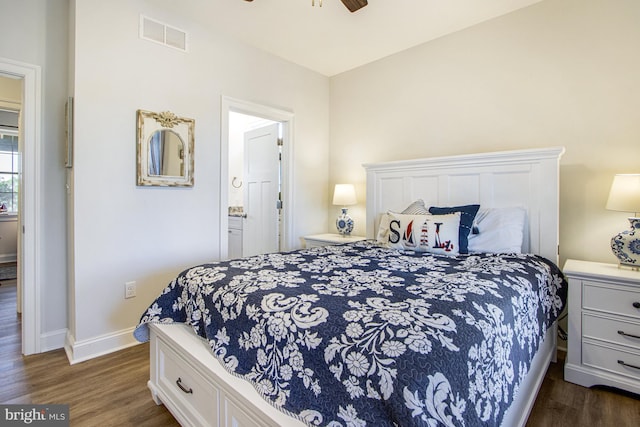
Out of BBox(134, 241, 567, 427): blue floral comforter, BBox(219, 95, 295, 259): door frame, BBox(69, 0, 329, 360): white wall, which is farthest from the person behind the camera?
BBox(219, 95, 295, 259): door frame

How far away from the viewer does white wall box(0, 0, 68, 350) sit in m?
2.26

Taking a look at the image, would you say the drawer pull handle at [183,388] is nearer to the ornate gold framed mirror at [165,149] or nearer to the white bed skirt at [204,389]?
the white bed skirt at [204,389]

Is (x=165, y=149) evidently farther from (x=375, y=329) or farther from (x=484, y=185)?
(x=484, y=185)

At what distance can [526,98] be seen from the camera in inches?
102

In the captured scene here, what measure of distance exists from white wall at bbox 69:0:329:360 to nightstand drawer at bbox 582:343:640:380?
9.33 feet

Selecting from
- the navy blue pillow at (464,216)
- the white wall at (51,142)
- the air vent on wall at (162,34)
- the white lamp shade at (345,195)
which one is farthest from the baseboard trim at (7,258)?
the navy blue pillow at (464,216)

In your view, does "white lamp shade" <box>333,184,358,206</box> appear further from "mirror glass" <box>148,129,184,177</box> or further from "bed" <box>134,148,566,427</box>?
"mirror glass" <box>148,129,184,177</box>

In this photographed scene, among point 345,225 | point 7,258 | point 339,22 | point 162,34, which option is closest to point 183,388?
point 345,225

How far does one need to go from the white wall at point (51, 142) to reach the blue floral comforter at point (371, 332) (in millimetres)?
1202

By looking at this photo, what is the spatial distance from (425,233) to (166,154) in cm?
213

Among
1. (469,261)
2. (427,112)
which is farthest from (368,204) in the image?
(469,261)

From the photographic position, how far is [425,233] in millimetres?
2348

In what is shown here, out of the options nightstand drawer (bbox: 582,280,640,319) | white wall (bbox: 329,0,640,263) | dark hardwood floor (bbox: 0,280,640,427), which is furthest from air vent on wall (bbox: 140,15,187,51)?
nightstand drawer (bbox: 582,280,640,319)

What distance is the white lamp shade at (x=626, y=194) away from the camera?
6.27 feet
